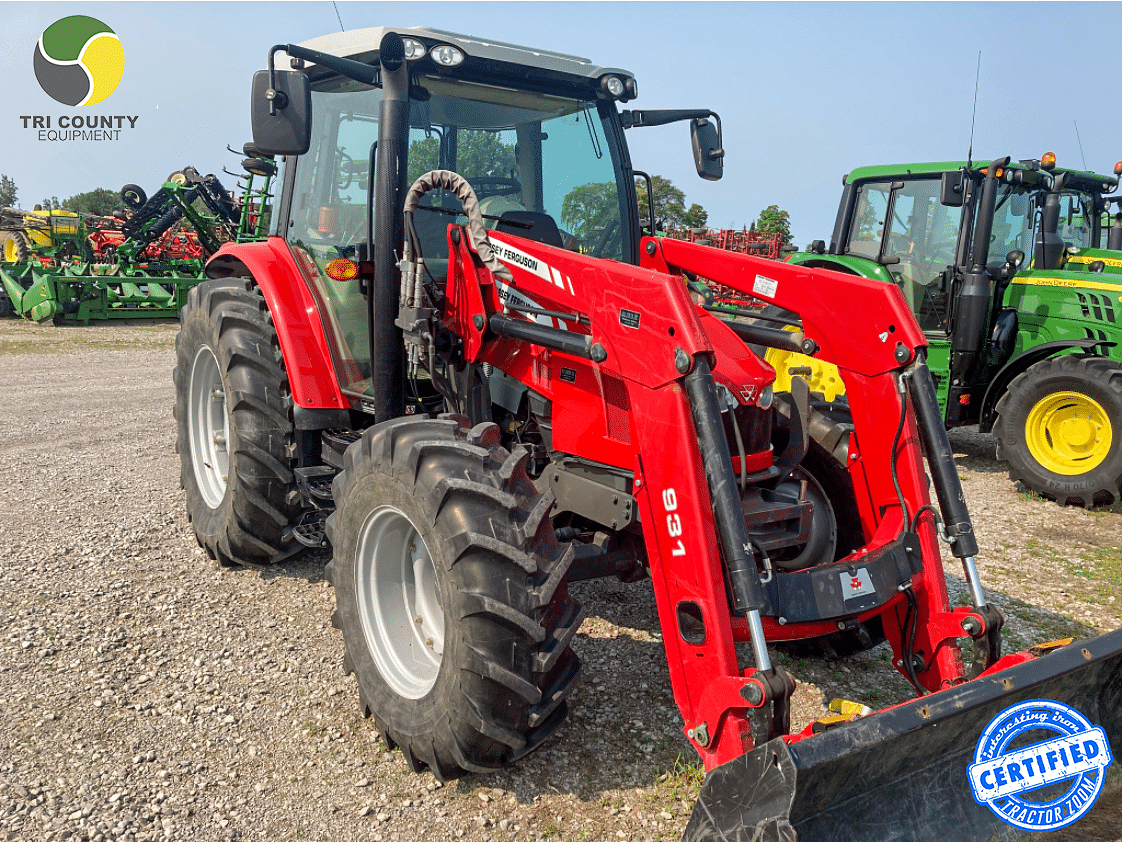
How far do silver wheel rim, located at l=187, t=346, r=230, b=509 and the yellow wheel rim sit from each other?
5779 millimetres

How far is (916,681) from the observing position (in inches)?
114

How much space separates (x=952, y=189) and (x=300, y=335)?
5175 millimetres

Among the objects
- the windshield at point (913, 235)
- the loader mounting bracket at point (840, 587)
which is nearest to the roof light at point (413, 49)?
the loader mounting bracket at point (840, 587)

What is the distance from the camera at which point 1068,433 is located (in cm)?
670

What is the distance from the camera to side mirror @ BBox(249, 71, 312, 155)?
3.13m

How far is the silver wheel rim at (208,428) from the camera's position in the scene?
4.83 meters

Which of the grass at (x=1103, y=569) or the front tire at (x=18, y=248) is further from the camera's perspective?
the front tire at (x=18, y=248)

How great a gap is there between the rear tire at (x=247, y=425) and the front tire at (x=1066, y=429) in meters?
5.42

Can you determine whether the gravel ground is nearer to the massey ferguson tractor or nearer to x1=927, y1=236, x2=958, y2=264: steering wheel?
the massey ferguson tractor

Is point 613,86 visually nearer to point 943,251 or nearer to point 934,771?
point 934,771

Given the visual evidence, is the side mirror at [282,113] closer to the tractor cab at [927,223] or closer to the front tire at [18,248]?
the tractor cab at [927,223]

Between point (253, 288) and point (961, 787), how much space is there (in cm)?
380

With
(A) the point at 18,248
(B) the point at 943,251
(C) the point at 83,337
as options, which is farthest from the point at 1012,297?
(A) the point at 18,248

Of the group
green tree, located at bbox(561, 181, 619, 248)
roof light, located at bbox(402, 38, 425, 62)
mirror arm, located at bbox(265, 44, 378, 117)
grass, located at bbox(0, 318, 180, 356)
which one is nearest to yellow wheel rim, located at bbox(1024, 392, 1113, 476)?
green tree, located at bbox(561, 181, 619, 248)
